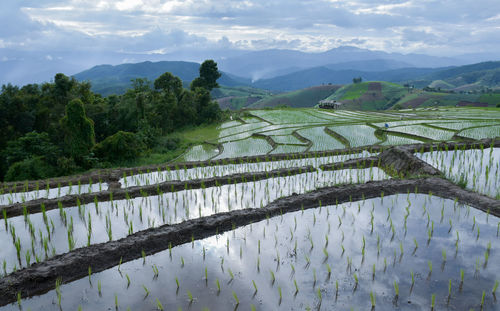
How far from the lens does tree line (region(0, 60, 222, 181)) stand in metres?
13.0

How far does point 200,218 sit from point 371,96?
9114 centimetres

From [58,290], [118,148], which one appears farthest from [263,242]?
[118,148]

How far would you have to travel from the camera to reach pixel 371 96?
8844 cm

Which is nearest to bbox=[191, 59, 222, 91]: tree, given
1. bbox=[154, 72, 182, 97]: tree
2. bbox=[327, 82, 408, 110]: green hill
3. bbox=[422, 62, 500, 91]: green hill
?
bbox=[154, 72, 182, 97]: tree

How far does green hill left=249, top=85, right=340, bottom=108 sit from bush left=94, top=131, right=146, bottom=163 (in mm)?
90290

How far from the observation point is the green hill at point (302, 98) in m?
104

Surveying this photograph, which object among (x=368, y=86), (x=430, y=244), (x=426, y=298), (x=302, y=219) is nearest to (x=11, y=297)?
(x=302, y=219)

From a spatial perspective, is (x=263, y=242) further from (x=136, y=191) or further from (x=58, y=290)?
(x=136, y=191)

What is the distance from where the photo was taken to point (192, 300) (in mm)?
3750

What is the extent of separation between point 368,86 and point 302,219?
327 feet

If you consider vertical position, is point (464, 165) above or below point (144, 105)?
below

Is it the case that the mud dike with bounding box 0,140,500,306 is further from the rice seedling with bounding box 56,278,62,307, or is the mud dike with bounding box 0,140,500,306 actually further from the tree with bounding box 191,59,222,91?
the tree with bounding box 191,59,222,91

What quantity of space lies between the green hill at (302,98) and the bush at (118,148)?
9029cm

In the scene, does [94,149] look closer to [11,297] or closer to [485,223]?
[11,297]
